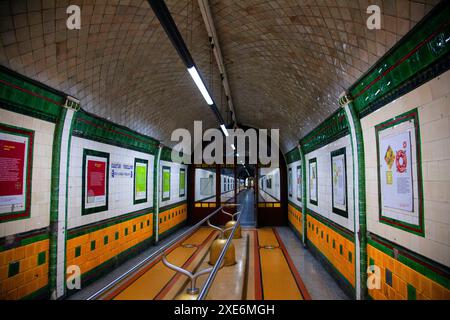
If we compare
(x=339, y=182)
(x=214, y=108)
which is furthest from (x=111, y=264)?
(x=339, y=182)

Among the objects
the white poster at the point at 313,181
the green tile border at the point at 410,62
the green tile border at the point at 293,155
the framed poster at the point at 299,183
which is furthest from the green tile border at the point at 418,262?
the green tile border at the point at 293,155

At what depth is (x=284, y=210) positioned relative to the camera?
1057 centimetres

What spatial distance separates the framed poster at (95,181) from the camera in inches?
184

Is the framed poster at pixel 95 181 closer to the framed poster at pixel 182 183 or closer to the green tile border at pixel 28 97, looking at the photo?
the green tile border at pixel 28 97

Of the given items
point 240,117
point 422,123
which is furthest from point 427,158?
point 240,117

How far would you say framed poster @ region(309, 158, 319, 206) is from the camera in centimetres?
649

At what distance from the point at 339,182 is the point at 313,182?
198 cm

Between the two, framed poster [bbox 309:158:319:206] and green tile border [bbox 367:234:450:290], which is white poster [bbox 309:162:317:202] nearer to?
framed poster [bbox 309:158:319:206]

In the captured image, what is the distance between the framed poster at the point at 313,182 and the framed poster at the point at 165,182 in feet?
15.1

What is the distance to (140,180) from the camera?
6926 mm

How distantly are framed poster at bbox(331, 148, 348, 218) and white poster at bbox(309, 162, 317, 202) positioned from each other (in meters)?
1.39

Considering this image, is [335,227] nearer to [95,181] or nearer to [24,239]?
[95,181]

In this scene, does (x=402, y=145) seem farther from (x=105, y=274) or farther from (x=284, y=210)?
(x=284, y=210)

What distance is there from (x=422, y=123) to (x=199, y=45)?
3.76 meters
